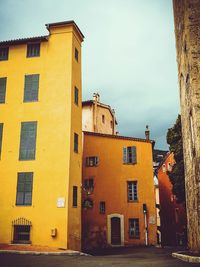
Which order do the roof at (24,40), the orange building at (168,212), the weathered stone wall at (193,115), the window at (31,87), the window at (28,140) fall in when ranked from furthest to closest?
the orange building at (168,212) < the roof at (24,40) < the window at (31,87) < the window at (28,140) < the weathered stone wall at (193,115)

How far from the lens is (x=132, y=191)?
2617 cm

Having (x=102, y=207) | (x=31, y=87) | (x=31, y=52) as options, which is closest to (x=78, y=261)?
(x=31, y=87)

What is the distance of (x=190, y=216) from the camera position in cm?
1523

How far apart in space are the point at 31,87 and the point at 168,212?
23399 millimetres

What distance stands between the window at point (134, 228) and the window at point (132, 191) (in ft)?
5.63

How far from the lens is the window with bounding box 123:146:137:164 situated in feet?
87.5

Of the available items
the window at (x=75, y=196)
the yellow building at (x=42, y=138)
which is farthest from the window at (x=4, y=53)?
the window at (x=75, y=196)

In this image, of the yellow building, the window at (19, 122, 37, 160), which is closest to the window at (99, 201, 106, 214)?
the yellow building

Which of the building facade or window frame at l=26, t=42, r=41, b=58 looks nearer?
window frame at l=26, t=42, r=41, b=58

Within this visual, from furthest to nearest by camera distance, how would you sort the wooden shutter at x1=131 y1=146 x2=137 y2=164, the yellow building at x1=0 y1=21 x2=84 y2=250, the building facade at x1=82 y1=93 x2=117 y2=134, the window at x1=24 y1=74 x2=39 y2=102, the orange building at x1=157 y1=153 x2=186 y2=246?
the orange building at x1=157 y1=153 x2=186 y2=246
the building facade at x1=82 y1=93 x2=117 y2=134
the wooden shutter at x1=131 y1=146 x2=137 y2=164
the window at x1=24 y1=74 x2=39 y2=102
the yellow building at x1=0 y1=21 x2=84 y2=250

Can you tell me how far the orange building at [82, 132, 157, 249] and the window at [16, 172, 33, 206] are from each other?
806 cm

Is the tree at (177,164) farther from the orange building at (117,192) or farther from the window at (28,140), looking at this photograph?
the window at (28,140)

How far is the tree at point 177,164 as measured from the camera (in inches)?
880

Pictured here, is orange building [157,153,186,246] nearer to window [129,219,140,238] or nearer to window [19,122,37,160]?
window [129,219,140,238]
